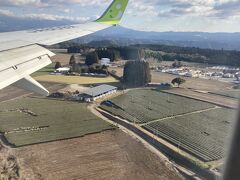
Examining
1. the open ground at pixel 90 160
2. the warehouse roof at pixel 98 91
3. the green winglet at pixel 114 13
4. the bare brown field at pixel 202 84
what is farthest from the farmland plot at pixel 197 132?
the bare brown field at pixel 202 84

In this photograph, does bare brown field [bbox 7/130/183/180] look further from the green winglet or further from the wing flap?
the wing flap

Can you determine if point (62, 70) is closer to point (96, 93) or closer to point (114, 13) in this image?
point (96, 93)

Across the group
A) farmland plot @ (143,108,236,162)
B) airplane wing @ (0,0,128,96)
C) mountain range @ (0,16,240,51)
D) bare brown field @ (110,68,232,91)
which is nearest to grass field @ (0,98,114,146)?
farmland plot @ (143,108,236,162)

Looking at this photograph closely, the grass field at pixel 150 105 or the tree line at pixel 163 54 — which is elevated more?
the tree line at pixel 163 54

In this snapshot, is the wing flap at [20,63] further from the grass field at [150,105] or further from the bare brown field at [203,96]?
the bare brown field at [203,96]

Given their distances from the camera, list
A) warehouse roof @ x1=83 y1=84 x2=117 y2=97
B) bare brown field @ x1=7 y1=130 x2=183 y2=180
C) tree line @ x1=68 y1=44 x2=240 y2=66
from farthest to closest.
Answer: tree line @ x1=68 y1=44 x2=240 y2=66 < warehouse roof @ x1=83 y1=84 x2=117 y2=97 < bare brown field @ x1=7 y1=130 x2=183 y2=180

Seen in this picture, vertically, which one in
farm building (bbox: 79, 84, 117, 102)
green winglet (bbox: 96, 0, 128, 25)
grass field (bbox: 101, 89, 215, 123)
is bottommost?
grass field (bbox: 101, 89, 215, 123)
